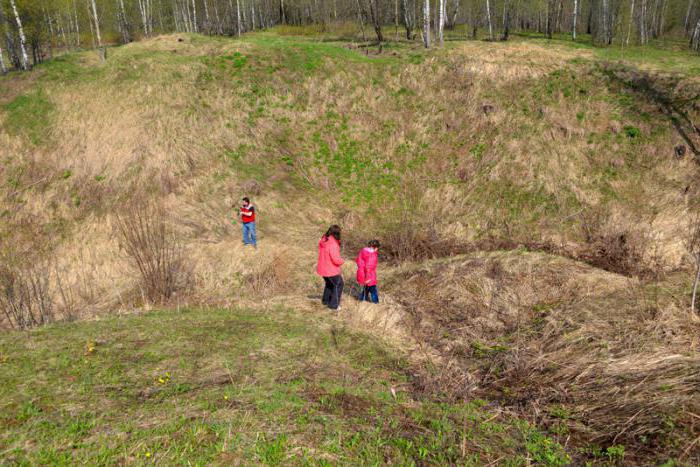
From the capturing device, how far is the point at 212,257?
46.4 ft

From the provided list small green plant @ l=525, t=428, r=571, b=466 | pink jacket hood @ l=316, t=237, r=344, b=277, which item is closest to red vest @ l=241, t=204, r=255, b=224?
pink jacket hood @ l=316, t=237, r=344, b=277

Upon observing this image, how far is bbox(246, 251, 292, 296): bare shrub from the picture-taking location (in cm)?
1209

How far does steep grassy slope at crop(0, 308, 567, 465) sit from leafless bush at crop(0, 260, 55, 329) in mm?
2732

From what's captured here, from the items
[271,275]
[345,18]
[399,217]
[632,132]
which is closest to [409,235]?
[399,217]

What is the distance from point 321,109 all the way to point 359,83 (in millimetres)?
3076

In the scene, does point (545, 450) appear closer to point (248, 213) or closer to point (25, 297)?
point (248, 213)

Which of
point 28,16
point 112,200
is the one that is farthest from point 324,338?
point 28,16

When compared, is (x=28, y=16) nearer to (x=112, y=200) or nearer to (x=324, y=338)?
(x=112, y=200)

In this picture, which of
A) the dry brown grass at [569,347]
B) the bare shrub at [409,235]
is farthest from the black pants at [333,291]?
the bare shrub at [409,235]

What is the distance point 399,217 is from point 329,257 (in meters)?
10.1

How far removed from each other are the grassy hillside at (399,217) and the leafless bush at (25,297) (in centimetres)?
18

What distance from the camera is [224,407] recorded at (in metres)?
5.11

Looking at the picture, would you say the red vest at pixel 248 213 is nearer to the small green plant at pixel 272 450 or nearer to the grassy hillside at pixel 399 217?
the grassy hillside at pixel 399 217

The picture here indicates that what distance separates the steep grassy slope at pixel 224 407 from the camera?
Answer: 4.37m
